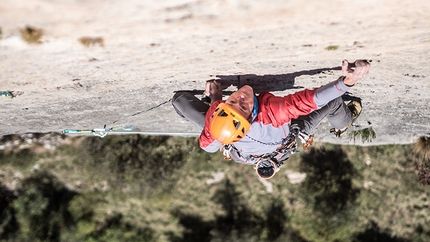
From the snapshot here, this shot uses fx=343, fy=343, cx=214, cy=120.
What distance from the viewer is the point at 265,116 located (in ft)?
6.49

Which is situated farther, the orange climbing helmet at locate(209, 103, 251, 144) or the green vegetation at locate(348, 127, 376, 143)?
the green vegetation at locate(348, 127, 376, 143)

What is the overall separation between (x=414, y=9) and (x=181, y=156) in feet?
11.2

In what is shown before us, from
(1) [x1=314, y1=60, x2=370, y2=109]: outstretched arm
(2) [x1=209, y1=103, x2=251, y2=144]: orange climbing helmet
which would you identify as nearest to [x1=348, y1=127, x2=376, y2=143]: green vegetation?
(1) [x1=314, y1=60, x2=370, y2=109]: outstretched arm

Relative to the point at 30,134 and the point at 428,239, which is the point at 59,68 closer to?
the point at 30,134

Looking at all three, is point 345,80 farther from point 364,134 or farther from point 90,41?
point 364,134

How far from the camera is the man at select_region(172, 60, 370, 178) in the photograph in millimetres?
1753

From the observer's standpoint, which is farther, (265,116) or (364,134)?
(364,134)

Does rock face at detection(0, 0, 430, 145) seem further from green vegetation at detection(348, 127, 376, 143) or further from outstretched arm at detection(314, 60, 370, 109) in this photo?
green vegetation at detection(348, 127, 376, 143)

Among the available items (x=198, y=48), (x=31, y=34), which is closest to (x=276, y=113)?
(x=198, y=48)

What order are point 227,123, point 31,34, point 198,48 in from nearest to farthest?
point 31,34 → point 198,48 → point 227,123

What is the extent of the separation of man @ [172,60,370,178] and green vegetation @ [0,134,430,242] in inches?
71.0

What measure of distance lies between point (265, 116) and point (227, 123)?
343 mm

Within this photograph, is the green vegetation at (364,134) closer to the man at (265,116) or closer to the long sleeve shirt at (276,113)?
the man at (265,116)

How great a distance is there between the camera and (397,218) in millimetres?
4207
